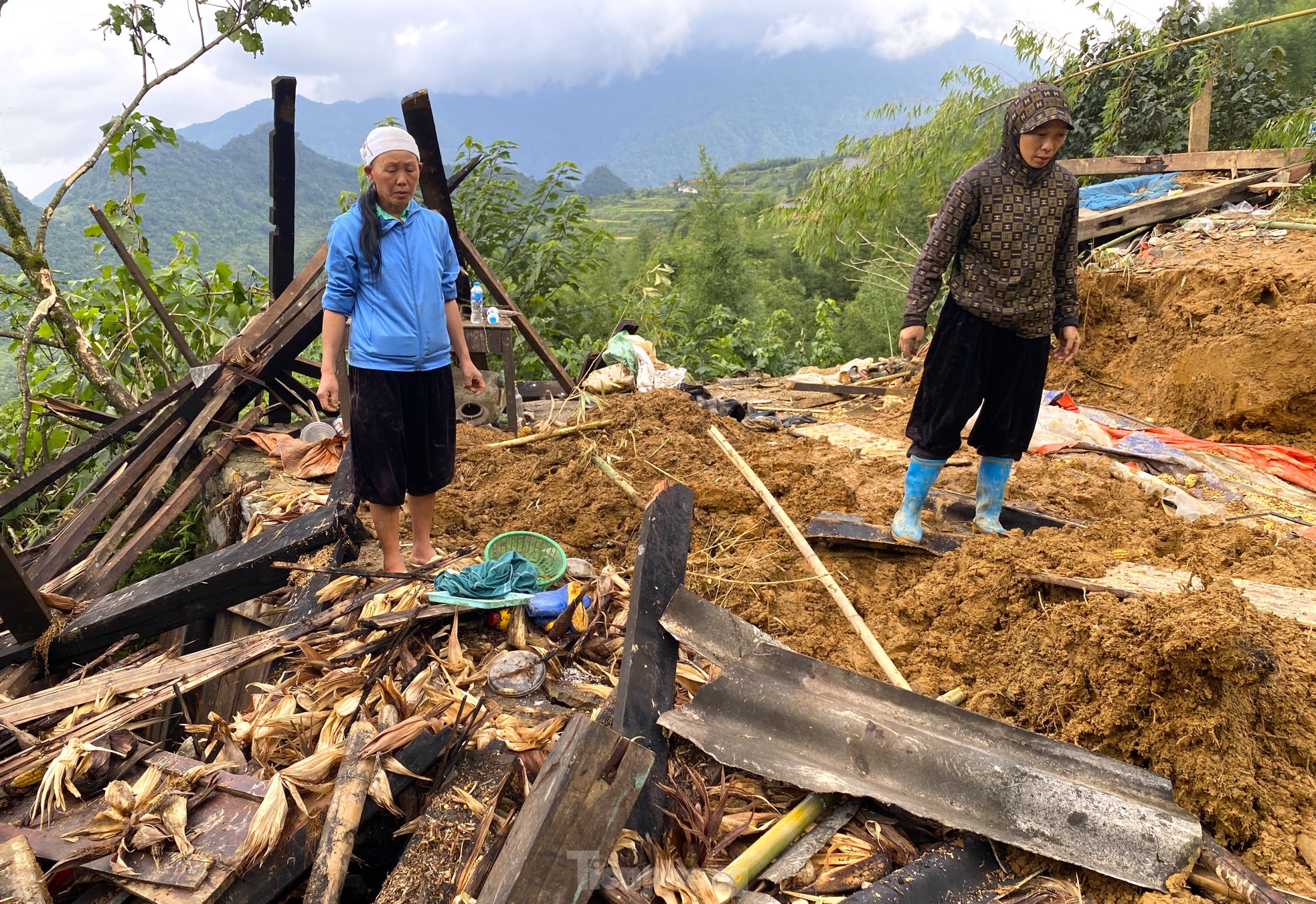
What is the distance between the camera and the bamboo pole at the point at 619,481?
A: 14.3 ft

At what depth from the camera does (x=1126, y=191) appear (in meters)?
9.11

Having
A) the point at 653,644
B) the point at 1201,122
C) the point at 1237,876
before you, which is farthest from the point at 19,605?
the point at 1201,122

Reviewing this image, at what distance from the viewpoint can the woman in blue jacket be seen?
312 cm

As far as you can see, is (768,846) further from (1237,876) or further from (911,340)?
(911,340)

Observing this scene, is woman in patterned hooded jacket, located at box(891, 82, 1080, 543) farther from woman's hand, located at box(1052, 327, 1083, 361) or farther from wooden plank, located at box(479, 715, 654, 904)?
wooden plank, located at box(479, 715, 654, 904)

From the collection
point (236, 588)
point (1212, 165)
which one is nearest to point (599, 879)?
point (236, 588)

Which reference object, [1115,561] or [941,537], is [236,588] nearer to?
[941,537]

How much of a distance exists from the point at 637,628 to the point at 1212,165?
1016cm

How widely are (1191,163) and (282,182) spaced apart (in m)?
10.1

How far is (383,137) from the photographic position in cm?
306

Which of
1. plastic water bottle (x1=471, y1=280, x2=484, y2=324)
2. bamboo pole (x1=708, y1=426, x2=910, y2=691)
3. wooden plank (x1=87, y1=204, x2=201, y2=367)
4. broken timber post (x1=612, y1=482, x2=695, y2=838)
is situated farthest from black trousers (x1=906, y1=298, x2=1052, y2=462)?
wooden plank (x1=87, y1=204, x2=201, y2=367)

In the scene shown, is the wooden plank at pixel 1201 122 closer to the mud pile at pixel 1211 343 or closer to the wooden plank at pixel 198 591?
the mud pile at pixel 1211 343

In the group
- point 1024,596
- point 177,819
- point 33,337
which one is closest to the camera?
point 177,819

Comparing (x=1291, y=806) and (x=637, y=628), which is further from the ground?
(x=637, y=628)
